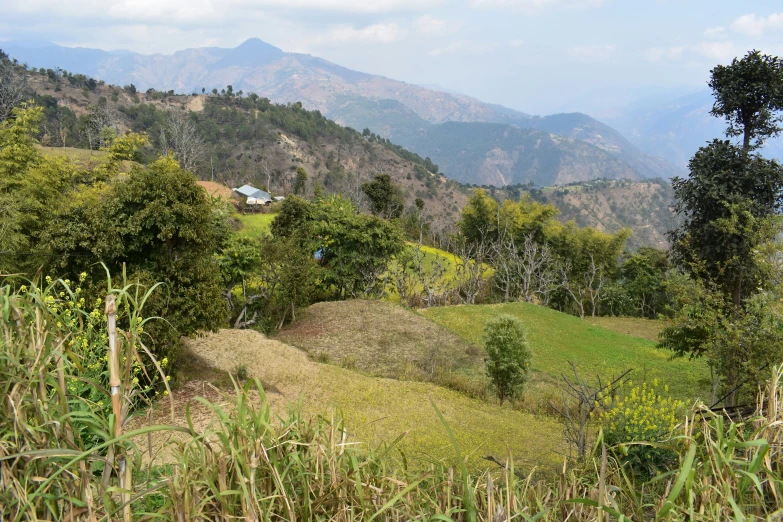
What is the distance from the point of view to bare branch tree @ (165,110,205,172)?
55531mm

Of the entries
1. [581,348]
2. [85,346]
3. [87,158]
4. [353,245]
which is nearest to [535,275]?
[581,348]

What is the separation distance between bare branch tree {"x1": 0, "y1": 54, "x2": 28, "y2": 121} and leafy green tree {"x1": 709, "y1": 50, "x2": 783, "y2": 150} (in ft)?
186

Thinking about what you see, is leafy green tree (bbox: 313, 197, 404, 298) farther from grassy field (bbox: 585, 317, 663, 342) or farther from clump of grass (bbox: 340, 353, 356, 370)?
grassy field (bbox: 585, 317, 663, 342)

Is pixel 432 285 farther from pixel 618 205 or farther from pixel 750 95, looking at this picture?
pixel 618 205

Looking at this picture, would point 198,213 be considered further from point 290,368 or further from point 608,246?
point 608,246

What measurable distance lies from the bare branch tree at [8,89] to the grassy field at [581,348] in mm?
49154

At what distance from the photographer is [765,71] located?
11.2 meters

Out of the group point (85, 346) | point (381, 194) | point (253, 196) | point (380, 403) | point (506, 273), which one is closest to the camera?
point (85, 346)

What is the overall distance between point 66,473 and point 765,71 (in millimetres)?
14266

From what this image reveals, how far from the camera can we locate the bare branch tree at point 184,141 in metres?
55.5

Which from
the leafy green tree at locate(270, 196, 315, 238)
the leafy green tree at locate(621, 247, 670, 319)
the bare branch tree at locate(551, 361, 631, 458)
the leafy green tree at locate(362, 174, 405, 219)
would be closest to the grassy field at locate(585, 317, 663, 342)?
the leafy green tree at locate(621, 247, 670, 319)

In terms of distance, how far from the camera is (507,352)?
42.1ft

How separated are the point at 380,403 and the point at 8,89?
64.7 metres

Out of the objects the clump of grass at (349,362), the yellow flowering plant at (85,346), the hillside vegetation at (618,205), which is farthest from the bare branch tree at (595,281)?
the hillside vegetation at (618,205)
